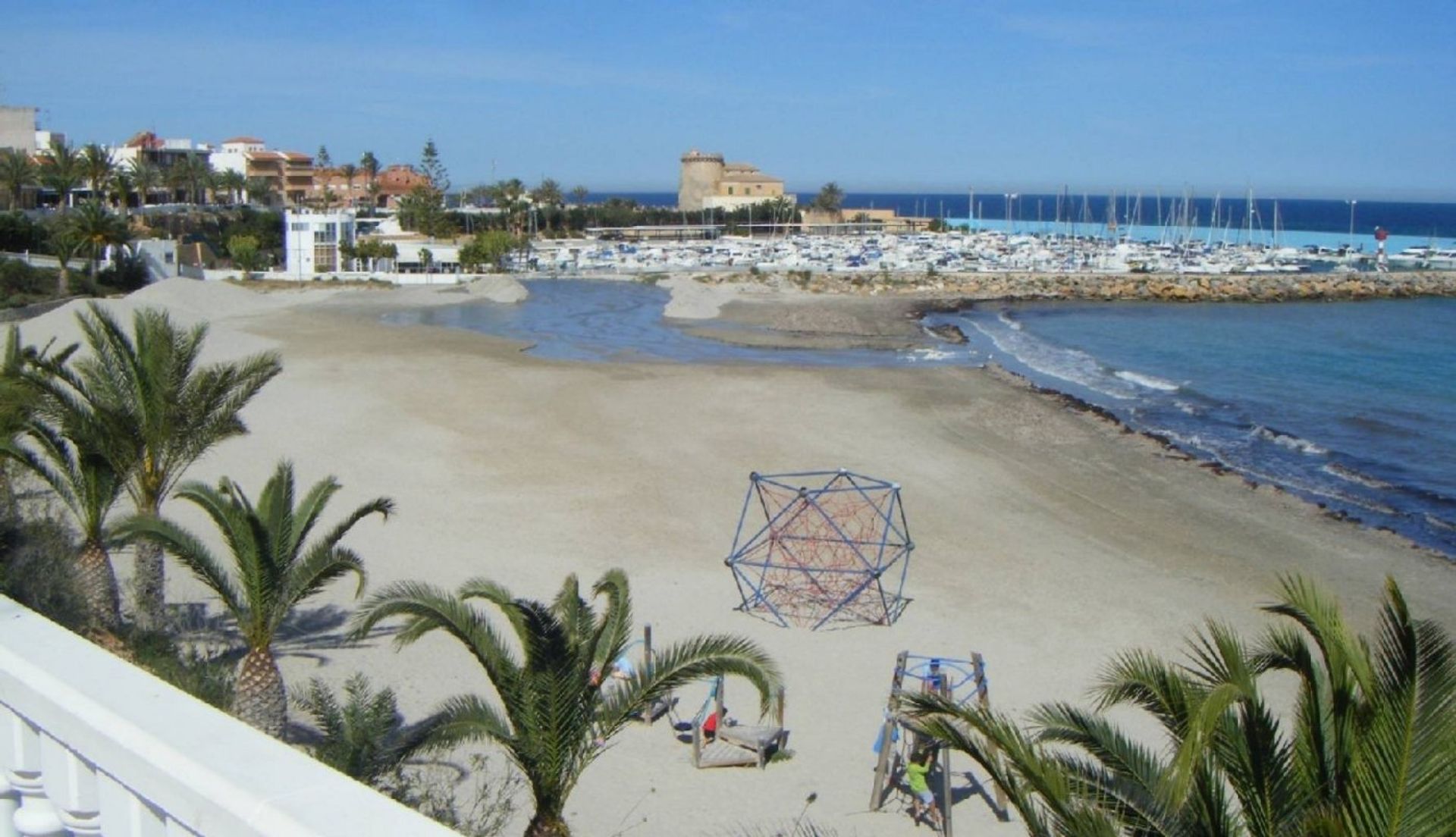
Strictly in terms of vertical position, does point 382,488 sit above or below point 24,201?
below

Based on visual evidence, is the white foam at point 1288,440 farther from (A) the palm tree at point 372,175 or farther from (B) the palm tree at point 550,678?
(A) the palm tree at point 372,175

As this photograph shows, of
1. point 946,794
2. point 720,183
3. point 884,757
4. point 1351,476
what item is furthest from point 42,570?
point 720,183

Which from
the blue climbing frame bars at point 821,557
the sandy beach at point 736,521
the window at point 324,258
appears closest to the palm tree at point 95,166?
the window at point 324,258

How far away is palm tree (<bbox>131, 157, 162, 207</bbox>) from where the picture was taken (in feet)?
239

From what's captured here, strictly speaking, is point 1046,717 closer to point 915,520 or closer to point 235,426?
point 235,426

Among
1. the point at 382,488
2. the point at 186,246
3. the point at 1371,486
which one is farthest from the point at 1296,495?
the point at 186,246

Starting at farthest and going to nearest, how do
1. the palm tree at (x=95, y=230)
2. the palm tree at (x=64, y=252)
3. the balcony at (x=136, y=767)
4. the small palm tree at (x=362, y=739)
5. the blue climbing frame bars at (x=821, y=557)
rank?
the palm tree at (x=95, y=230)
the palm tree at (x=64, y=252)
the blue climbing frame bars at (x=821, y=557)
the small palm tree at (x=362, y=739)
the balcony at (x=136, y=767)

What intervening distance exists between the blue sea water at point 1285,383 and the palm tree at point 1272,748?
17256 millimetres

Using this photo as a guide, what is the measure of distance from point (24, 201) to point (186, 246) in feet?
39.9

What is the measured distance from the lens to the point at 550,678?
7.38m

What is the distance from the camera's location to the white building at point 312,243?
201 feet

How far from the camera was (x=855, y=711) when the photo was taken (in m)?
12.9

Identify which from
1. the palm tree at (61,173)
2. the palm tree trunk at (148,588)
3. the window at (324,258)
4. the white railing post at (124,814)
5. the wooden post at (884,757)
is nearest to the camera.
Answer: the white railing post at (124,814)

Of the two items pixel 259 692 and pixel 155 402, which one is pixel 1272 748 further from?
pixel 155 402
